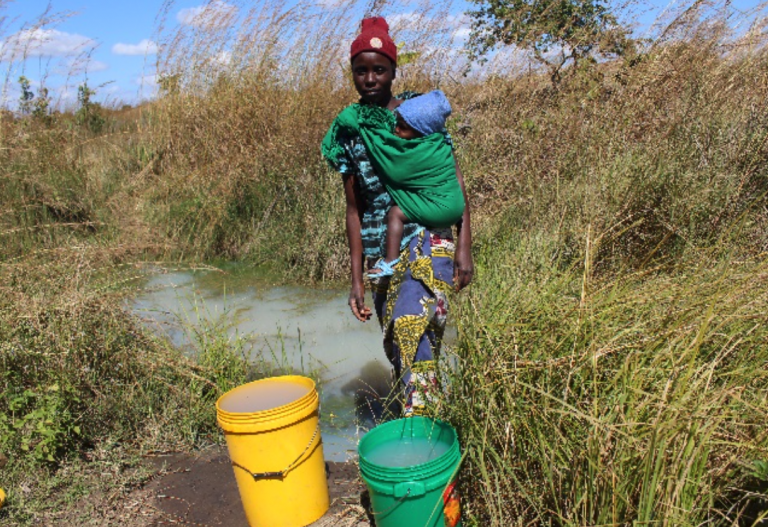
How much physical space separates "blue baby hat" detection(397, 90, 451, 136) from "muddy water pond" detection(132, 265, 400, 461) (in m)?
1.21

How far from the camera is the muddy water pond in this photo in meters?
3.14

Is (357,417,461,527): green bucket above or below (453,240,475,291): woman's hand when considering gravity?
below

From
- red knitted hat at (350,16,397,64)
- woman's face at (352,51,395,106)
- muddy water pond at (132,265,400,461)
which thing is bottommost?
muddy water pond at (132,265,400,461)

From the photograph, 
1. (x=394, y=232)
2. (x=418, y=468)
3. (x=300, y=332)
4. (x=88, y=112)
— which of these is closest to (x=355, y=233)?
(x=394, y=232)

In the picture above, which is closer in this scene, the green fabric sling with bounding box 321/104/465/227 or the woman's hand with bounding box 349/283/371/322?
the green fabric sling with bounding box 321/104/465/227

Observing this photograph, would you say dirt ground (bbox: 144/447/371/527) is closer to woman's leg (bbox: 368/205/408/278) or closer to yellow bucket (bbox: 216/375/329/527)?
yellow bucket (bbox: 216/375/329/527)

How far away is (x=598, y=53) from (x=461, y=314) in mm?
4172

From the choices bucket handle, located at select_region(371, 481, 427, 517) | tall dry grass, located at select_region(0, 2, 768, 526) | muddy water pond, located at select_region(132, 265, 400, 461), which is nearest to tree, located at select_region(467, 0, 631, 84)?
tall dry grass, located at select_region(0, 2, 768, 526)

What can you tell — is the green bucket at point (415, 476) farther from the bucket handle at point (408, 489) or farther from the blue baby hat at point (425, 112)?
the blue baby hat at point (425, 112)

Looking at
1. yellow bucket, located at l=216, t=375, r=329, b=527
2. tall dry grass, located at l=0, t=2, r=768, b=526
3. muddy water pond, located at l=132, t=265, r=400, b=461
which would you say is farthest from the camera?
muddy water pond, located at l=132, t=265, r=400, b=461

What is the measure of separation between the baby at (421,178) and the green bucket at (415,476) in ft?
2.06

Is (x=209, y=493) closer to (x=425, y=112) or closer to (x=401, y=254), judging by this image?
(x=401, y=254)

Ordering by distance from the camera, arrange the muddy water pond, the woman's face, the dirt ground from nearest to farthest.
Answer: the woman's face, the dirt ground, the muddy water pond

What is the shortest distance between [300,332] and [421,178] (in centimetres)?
202
